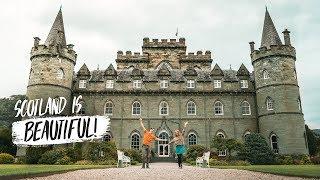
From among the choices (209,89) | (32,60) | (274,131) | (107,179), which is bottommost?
(107,179)

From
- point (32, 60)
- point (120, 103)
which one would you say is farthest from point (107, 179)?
point (32, 60)

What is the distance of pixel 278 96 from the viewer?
1463 inches

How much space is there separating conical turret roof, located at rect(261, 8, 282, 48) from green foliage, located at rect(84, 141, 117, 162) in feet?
73.9

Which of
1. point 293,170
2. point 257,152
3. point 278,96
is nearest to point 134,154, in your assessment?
point 257,152

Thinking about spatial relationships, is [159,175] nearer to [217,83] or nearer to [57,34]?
[217,83]

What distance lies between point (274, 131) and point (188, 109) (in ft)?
33.7

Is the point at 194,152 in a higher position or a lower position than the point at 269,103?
lower

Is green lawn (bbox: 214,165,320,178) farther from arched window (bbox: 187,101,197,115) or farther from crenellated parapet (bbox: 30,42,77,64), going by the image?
crenellated parapet (bbox: 30,42,77,64)

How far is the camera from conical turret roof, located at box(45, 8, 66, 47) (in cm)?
3944

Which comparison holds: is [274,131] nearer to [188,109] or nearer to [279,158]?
[279,158]

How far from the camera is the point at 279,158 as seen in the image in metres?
34.1

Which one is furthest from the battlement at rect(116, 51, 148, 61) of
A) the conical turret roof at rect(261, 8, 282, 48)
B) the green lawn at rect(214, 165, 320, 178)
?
the green lawn at rect(214, 165, 320, 178)

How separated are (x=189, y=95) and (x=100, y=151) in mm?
14073

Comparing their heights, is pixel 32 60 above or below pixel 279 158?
above
